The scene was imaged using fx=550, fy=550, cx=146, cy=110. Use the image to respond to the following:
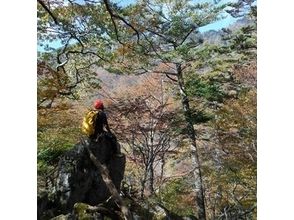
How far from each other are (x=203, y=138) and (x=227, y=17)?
142 cm

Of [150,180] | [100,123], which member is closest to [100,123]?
[100,123]

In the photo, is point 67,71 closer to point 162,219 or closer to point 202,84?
point 202,84

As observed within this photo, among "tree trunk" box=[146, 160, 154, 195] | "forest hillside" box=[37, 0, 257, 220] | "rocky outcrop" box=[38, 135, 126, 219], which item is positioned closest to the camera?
"rocky outcrop" box=[38, 135, 126, 219]

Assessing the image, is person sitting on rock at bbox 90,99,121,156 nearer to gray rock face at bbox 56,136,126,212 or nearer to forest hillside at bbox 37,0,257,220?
gray rock face at bbox 56,136,126,212

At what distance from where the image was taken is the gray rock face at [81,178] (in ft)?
17.5

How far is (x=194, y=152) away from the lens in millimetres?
6312

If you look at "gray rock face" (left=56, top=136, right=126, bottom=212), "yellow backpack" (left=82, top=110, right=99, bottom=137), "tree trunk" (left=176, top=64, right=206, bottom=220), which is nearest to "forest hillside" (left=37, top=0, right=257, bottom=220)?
"tree trunk" (left=176, top=64, right=206, bottom=220)

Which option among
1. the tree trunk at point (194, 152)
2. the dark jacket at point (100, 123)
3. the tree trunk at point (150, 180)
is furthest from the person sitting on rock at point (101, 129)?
the tree trunk at point (194, 152)

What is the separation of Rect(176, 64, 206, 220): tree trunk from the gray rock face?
3.59 feet

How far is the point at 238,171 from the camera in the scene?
6117 millimetres

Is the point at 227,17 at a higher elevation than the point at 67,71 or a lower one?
higher

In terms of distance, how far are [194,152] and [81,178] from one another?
151 cm

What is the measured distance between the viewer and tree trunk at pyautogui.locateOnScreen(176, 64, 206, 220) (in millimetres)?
6209
